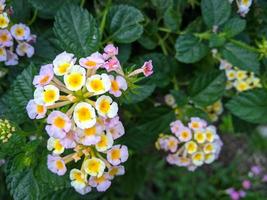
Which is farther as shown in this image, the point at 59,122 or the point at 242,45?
the point at 242,45

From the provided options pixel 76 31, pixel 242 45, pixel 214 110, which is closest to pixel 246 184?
pixel 214 110

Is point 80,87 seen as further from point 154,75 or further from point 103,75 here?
point 154,75

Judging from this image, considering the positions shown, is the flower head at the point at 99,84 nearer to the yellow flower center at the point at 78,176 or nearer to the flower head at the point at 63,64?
the flower head at the point at 63,64

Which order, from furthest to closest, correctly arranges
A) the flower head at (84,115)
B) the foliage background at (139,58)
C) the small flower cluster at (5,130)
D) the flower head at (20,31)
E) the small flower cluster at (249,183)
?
the small flower cluster at (249,183)
the flower head at (20,31)
the foliage background at (139,58)
the small flower cluster at (5,130)
the flower head at (84,115)

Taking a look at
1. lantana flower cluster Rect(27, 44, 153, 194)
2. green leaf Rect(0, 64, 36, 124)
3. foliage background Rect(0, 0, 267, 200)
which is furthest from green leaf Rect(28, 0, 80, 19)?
lantana flower cluster Rect(27, 44, 153, 194)

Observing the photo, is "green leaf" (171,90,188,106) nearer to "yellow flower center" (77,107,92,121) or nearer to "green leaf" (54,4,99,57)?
"green leaf" (54,4,99,57)

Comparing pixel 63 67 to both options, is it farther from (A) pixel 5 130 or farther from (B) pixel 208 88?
(B) pixel 208 88

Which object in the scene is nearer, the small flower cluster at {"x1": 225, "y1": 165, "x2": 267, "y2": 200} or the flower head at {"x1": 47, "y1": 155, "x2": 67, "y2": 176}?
the flower head at {"x1": 47, "y1": 155, "x2": 67, "y2": 176}

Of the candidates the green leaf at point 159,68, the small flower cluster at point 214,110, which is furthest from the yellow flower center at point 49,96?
the small flower cluster at point 214,110
